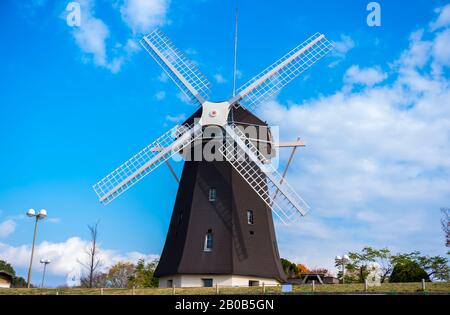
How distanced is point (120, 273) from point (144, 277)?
11.3 m

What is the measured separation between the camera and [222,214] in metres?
25.0

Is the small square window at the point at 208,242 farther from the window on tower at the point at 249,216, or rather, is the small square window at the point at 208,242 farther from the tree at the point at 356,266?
the tree at the point at 356,266

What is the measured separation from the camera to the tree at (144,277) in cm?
4513

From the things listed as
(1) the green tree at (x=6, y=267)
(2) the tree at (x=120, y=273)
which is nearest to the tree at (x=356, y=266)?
(2) the tree at (x=120, y=273)

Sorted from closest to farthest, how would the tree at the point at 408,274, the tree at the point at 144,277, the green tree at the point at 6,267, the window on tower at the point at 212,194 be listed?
1. the window on tower at the point at 212,194
2. the tree at the point at 408,274
3. the tree at the point at 144,277
4. the green tree at the point at 6,267

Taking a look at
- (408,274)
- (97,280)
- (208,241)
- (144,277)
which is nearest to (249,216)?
(208,241)

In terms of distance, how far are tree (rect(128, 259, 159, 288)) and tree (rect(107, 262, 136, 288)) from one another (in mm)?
3818

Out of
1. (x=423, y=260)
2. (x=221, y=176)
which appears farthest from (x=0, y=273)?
(x=423, y=260)

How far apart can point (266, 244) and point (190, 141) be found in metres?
6.80

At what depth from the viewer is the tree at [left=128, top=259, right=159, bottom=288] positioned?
45134 millimetres

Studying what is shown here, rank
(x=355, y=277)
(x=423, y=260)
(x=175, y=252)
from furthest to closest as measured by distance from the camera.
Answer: (x=355, y=277) → (x=423, y=260) → (x=175, y=252)

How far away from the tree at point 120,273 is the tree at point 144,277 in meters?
3.82
